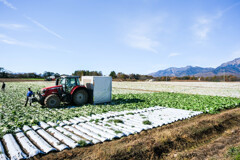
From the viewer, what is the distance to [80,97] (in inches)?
490

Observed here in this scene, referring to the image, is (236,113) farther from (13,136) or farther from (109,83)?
(13,136)

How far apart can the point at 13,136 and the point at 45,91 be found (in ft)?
19.8

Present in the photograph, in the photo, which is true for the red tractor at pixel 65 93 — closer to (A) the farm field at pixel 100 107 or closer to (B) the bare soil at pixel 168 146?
(A) the farm field at pixel 100 107

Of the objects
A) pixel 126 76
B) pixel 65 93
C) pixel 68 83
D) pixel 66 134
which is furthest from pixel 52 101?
pixel 126 76

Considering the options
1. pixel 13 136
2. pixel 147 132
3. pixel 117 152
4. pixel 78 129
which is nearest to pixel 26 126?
pixel 13 136

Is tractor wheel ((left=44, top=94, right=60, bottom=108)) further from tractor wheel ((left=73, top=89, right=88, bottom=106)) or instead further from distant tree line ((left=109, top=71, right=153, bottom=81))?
distant tree line ((left=109, top=71, right=153, bottom=81))

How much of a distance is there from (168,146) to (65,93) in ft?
28.8

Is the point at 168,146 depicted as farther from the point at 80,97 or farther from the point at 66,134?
the point at 80,97

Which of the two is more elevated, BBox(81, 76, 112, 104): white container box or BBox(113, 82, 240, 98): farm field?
BBox(81, 76, 112, 104): white container box

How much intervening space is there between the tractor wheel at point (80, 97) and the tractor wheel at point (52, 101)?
1.20 meters

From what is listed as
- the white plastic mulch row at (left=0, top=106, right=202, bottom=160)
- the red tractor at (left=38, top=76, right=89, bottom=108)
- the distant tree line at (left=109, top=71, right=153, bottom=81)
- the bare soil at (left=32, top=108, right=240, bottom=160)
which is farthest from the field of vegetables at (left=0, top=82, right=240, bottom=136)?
the distant tree line at (left=109, top=71, right=153, bottom=81)

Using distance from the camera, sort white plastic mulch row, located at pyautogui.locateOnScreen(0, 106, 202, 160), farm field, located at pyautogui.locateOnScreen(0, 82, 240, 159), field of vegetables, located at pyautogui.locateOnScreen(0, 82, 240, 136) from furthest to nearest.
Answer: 1. farm field, located at pyautogui.locateOnScreen(0, 82, 240, 159)
2. field of vegetables, located at pyautogui.locateOnScreen(0, 82, 240, 136)
3. white plastic mulch row, located at pyautogui.locateOnScreen(0, 106, 202, 160)

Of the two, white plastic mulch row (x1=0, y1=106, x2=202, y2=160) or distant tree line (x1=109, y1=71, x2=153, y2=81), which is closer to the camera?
white plastic mulch row (x1=0, y1=106, x2=202, y2=160)

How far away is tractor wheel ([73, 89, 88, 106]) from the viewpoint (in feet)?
40.1
